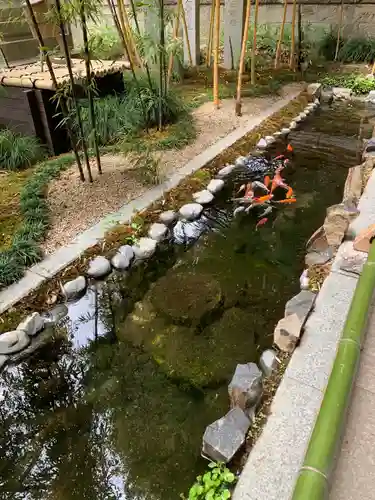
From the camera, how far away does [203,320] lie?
2.69 metres

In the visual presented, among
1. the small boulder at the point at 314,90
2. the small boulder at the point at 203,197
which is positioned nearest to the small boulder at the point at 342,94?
the small boulder at the point at 314,90

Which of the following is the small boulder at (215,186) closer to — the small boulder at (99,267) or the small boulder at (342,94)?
the small boulder at (99,267)

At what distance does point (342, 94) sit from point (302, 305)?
5356 millimetres

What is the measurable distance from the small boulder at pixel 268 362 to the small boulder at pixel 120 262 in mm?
1304

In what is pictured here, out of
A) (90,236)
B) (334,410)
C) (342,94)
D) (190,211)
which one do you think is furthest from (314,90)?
(334,410)

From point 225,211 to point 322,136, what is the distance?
7.40 ft

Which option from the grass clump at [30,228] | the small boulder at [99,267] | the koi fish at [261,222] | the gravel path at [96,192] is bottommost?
the koi fish at [261,222]

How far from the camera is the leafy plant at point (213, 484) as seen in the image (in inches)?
64.9

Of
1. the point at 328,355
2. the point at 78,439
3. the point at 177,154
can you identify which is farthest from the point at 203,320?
the point at 177,154

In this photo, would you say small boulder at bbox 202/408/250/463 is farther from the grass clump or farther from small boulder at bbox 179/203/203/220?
small boulder at bbox 179/203/203/220

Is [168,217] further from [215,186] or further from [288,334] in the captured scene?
[288,334]

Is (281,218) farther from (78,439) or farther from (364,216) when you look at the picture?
(78,439)

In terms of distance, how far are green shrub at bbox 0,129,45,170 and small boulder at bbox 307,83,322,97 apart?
4.22m

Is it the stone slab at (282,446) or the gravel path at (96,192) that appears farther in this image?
the gravel path at (96,192)
